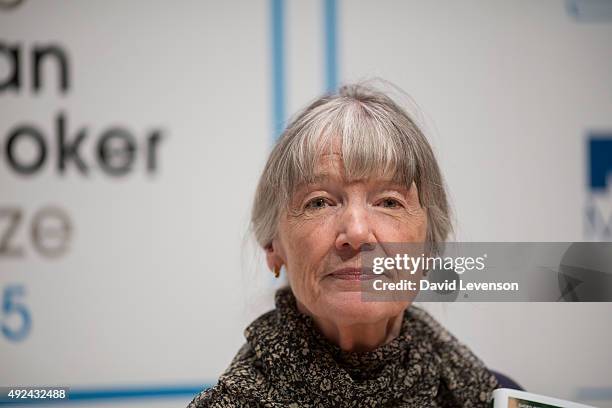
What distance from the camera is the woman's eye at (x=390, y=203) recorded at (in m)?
0.93

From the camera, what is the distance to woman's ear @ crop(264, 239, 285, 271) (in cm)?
103

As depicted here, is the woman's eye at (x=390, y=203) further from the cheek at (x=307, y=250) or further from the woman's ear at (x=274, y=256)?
the woman's ear at (x=274, y=256)

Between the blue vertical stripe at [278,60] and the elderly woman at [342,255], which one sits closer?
the elderly woman at [342,255]

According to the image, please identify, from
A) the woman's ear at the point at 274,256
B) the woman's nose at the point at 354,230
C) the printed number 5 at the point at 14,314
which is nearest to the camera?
the woman's nose at the point at 354,230

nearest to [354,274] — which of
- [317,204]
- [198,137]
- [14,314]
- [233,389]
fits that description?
[317,204]

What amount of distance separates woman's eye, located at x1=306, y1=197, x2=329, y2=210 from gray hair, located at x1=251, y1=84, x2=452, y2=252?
0.11 ft

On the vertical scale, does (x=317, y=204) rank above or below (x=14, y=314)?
above

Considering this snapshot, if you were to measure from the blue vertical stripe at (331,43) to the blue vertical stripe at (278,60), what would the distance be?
0.10 meters

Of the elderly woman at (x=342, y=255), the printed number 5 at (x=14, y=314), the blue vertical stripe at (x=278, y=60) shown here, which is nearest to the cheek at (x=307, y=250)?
the elderly woman at (x=342, y=255)

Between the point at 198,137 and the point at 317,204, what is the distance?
604mm

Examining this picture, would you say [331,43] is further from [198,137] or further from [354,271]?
[354,271]

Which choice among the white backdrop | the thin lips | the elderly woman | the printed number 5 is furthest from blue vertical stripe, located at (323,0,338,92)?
the printed number 5

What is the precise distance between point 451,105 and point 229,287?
64cm

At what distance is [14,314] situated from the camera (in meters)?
1.38
